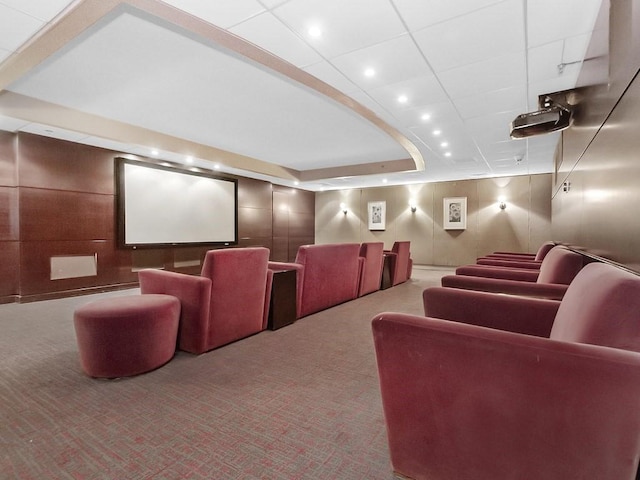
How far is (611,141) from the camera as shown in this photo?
1.81m

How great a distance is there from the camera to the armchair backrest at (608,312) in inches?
38.3

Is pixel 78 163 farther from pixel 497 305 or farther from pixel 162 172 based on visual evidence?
pixel 497 305

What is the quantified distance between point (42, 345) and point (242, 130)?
4279 millimetres

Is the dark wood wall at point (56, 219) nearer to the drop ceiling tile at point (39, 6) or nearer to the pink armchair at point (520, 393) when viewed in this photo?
the drop ceiling tile at point (39, 6)

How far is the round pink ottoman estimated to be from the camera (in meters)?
2.23

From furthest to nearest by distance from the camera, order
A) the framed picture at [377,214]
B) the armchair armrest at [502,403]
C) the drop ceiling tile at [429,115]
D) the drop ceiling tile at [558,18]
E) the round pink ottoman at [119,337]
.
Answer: the framed picture at [377,214], the drop ceiling tile at [429,115], the drop ceiling tile at [558,18], the round pink ottoman at [119,337], the armchair armrest at [502,403]

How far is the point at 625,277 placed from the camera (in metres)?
1.04

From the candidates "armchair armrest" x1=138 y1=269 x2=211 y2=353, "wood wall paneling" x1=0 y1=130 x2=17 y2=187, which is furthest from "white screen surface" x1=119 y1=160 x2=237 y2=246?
"armchair armrest" x1=138 y1=269 x2=211 y2=353

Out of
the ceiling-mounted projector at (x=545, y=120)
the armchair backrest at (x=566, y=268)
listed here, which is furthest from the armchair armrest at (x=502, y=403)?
the ceiling-mounted projector at (x=545, y=120)

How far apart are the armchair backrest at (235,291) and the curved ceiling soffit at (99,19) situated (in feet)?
5.88

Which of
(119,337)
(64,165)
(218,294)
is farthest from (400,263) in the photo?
(64,165)

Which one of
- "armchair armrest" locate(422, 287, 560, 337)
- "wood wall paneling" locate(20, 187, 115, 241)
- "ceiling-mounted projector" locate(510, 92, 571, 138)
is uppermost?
"ceiling-mounted projector" locate(510, 92, 571, 138)

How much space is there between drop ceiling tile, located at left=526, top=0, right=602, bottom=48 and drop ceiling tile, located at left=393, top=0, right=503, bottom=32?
39 cm

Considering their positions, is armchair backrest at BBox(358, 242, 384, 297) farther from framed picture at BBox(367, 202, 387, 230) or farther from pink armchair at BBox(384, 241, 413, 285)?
framed picture at BBox(367, 202, 387, 230)
